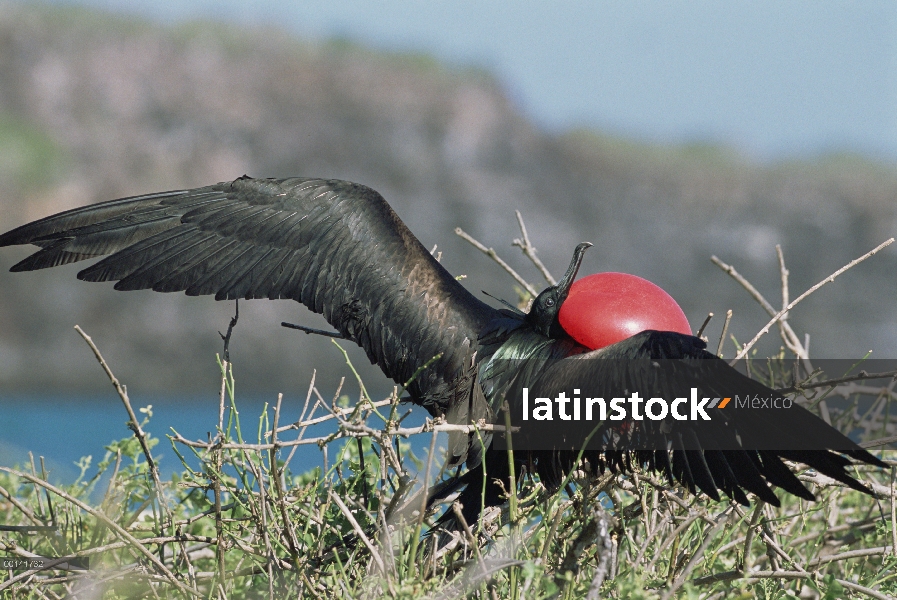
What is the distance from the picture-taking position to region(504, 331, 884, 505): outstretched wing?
1892 millimetres

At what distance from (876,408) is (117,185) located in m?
12.9

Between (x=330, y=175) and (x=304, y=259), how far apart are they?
1222 centimetres

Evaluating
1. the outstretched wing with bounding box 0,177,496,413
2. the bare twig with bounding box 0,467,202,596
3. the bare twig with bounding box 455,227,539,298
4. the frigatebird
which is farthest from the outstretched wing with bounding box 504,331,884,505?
the bare twig with bounding box 0,467,202,596

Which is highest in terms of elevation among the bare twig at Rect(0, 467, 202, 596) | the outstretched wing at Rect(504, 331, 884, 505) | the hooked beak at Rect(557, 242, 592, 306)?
the hooked beak at Rect(557, 242, 592, 306)

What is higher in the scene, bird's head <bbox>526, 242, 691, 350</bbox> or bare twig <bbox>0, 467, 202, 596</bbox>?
bird's head <bbox>526, 242, 691, 350</bbox>

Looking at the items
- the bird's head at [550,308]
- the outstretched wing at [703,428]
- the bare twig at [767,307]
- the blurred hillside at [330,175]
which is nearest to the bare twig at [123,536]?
the outstretched wing at [703,428]

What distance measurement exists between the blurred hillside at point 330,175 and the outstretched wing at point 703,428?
33.6 feet

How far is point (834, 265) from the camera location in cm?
1522

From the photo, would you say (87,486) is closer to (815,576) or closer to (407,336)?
(407,336)

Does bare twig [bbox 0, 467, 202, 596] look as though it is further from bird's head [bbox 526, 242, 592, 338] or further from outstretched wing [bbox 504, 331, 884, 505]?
bird's head [bbox 526, 242, 592, 338]

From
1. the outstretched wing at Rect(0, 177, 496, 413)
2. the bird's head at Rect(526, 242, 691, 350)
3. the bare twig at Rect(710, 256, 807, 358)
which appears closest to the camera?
the bird's head at Rect(526, 242, 691, 350)

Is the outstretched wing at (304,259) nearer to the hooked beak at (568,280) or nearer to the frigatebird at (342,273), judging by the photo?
the frigatebird at (342,273)

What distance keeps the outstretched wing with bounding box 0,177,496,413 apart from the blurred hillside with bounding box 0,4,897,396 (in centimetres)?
966

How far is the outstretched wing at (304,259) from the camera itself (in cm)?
242
